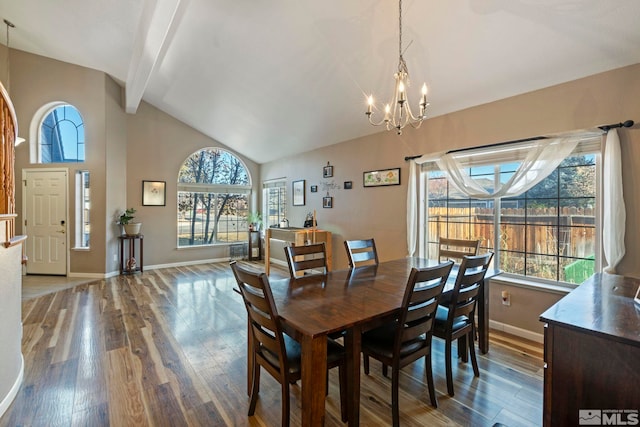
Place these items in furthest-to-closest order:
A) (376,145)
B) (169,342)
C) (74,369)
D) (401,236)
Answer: (376,145) < (401,236) < (169,342) < (74,369)

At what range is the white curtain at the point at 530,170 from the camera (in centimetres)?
256

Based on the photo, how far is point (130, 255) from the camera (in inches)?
221

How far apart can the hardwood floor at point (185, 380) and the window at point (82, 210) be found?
2.23 m

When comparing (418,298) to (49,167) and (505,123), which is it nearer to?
(505,123)

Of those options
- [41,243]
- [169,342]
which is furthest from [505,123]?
[41,243]

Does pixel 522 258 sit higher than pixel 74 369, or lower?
higher

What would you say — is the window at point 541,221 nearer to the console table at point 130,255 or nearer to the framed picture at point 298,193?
the framed picture at point 298,193

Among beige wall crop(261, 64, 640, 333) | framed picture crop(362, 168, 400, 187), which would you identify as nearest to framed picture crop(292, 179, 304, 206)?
beige wall crop(261, 64, 640, 333)

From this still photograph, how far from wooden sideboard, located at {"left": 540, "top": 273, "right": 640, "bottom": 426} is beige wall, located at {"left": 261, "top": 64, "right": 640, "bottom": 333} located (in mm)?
1666

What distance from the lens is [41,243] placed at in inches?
209

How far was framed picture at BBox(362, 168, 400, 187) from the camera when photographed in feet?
13.2

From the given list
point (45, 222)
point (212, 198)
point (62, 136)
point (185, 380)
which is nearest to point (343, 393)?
point (185, 380)

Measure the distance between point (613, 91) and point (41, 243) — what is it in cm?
828

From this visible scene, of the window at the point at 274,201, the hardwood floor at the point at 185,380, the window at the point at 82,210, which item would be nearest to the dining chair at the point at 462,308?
the hardwood floor at the point at 185,380
